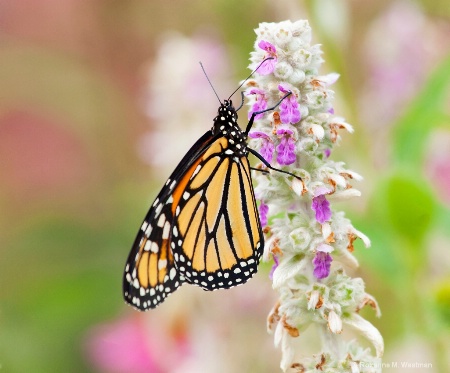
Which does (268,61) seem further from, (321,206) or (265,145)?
(321,206)

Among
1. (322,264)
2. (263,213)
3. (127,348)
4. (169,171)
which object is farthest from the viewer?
(127,348)

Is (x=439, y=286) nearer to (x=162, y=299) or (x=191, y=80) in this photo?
(x=162, y=299)

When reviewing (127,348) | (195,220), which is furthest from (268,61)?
(127,348)

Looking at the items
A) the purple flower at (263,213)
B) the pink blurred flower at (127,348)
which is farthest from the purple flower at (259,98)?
the pink blurred flower at (127,348)

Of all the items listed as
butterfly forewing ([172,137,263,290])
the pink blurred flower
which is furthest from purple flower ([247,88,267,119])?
the pink blurred flower

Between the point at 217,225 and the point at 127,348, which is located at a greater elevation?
the point at 127,348

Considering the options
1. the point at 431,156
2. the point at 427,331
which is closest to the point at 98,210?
the point at 431,156
